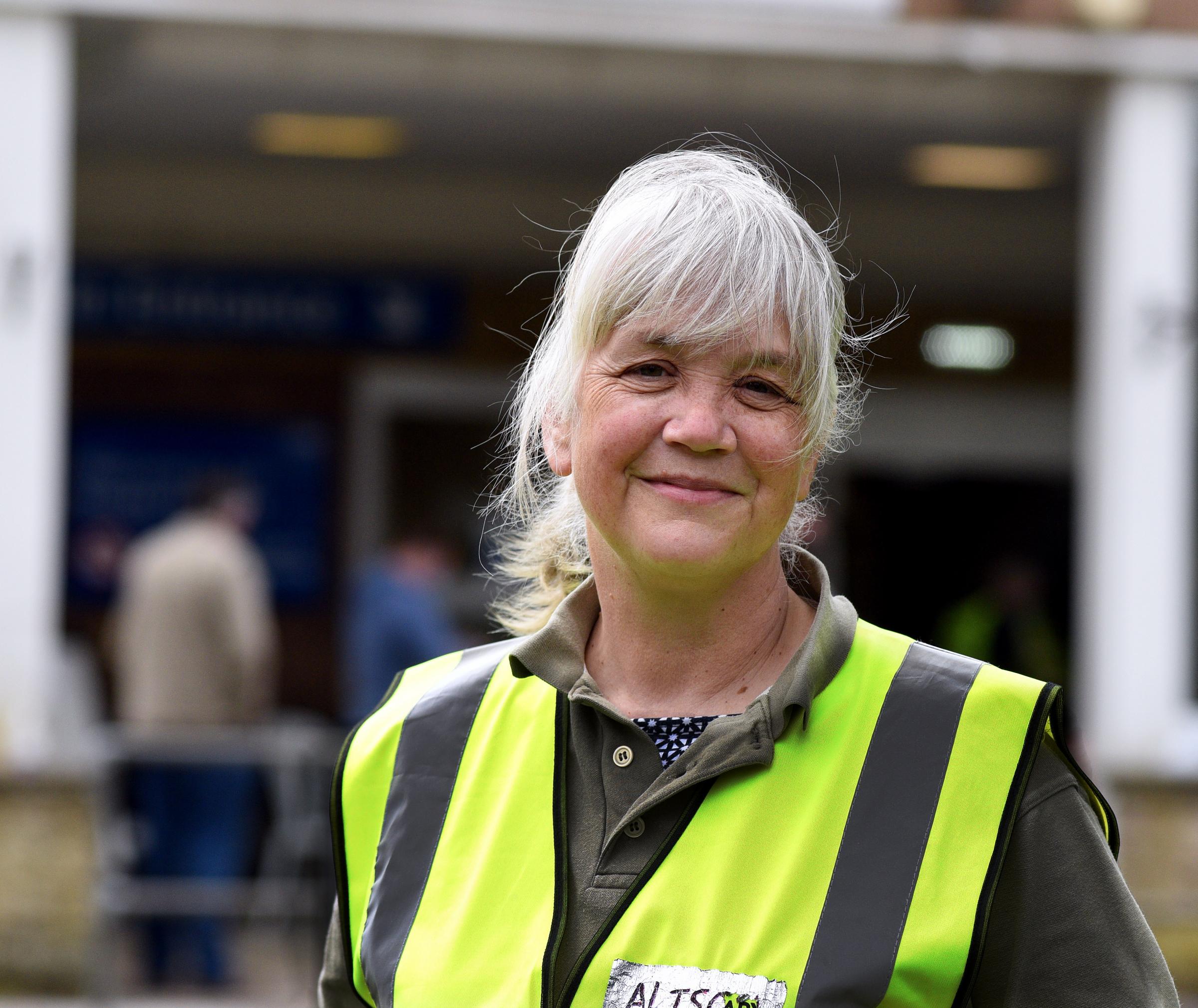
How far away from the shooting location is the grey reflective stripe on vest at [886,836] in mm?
1517

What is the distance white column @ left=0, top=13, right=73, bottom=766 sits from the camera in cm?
642

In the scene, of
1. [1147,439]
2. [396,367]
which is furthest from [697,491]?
[396,367]

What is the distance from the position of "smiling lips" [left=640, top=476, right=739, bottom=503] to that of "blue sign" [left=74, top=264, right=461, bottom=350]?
8.11 m

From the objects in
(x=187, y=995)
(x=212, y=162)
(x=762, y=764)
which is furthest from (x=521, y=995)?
(x=212, y=162)

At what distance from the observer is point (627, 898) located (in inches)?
63.9

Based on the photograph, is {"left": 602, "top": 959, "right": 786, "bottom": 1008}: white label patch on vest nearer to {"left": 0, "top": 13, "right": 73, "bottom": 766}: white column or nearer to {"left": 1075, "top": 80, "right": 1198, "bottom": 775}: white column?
{"left": 0, "top": 13, "right": 73, "bottom": 766}: white column

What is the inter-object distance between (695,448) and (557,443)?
0.24 metres

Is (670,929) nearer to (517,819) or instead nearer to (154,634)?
(517,819)

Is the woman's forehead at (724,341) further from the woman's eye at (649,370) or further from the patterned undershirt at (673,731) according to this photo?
the patterned undershirt at (673,731)

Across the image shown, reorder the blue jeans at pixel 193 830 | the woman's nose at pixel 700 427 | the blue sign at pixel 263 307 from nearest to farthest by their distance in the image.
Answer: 1. the woman's nose at pixel 700 427
2. the blue jeans at pixel 193 830
3. the blue sign at pixel 263 307

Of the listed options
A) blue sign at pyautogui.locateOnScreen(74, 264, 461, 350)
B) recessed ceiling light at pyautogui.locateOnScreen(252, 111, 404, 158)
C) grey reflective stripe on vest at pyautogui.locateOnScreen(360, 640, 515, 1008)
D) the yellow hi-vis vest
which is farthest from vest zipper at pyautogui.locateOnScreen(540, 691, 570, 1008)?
blue sign at pyautogui.locateOnScreen(74, 264, 461, 350)

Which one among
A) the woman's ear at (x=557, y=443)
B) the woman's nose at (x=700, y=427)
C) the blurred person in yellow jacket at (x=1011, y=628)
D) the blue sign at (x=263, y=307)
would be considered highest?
the woman's nose at (x=700, y=427)

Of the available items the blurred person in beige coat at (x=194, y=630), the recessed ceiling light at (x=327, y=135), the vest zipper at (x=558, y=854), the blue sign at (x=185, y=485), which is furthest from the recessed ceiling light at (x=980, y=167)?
the vest zipper at (x=558, y=854)

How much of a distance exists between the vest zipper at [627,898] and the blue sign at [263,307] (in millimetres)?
8215
